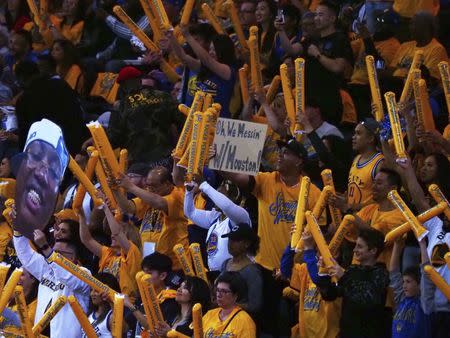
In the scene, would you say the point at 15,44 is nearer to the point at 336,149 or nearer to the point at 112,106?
the point at 112,106

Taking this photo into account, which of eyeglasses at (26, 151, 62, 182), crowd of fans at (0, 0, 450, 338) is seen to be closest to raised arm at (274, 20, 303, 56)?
crowd of fans at (0, 0, 450, 338)

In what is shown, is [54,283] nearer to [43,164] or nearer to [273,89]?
[273,89]

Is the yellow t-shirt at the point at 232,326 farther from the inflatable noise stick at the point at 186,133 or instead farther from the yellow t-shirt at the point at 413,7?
the yellow t-shirt at the point at 413,7

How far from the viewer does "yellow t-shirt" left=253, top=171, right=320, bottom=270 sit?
1203cm

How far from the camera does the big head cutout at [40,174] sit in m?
9.86

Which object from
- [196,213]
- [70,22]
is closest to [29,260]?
[196,213]

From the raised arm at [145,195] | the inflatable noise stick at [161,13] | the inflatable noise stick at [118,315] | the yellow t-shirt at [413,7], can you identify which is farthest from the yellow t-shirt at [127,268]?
the yellow t-shirt at [413,7]

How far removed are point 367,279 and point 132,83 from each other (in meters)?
4.54

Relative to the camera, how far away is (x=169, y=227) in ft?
41.7

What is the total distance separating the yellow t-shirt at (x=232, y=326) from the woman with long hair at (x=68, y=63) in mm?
5721

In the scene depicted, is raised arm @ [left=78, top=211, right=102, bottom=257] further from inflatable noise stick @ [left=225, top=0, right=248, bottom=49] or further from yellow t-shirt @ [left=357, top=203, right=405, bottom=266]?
inflatable noise stick @ [left=225, top=0, right=248, bottom=49]

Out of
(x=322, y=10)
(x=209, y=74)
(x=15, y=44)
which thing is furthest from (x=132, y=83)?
(x=15, y=44)

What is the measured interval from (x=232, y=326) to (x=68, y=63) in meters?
6.11

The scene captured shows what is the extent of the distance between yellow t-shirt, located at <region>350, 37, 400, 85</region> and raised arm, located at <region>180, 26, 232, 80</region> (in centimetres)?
122
